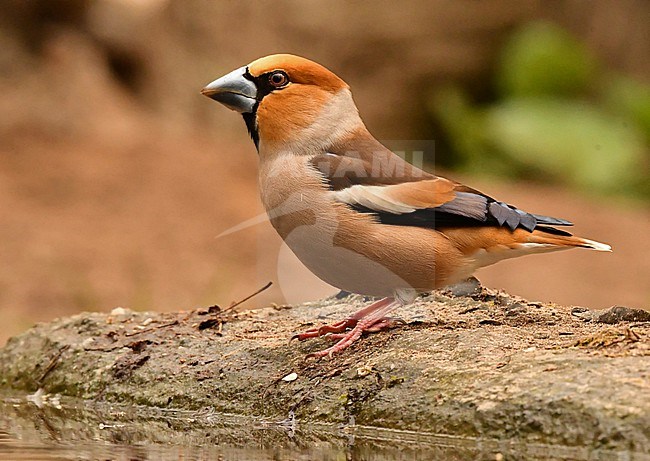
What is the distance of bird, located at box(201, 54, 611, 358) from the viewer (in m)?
4.82

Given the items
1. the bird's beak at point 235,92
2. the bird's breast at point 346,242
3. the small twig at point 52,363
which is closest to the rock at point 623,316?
the bird's breast at point 346,242

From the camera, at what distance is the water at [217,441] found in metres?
3.77

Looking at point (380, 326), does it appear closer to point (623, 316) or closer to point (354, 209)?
point (354, 209)

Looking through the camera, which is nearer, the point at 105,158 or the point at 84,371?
the point at 84,371

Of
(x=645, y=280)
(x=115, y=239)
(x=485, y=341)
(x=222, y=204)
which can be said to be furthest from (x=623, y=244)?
(x=485, y=341)

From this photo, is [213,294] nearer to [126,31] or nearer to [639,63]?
[126,31]

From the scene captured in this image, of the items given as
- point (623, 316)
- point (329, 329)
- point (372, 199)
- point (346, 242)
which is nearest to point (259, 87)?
point (372, 199)

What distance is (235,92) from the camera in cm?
522

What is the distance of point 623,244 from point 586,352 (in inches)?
341

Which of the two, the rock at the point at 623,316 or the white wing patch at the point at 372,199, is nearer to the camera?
the white wing patch at the point at 372,199

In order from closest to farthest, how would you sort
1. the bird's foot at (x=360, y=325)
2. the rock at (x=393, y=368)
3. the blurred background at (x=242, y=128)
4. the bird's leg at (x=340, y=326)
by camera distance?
1. the rock at (x=393, y=368)
2. the bird's foot at (x=360, y=325)
3. the bird's leg at (x=340, y=326)
4. the blurred background at (x=242, y=128)

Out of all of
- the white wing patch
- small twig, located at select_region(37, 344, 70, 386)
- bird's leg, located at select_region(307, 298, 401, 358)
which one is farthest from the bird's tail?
small twig, located at select_region(37, 344, 70, 386)

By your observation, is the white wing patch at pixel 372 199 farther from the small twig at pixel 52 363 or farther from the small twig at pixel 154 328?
the small twig at pixel 52 363

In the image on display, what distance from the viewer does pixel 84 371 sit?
538 cm
